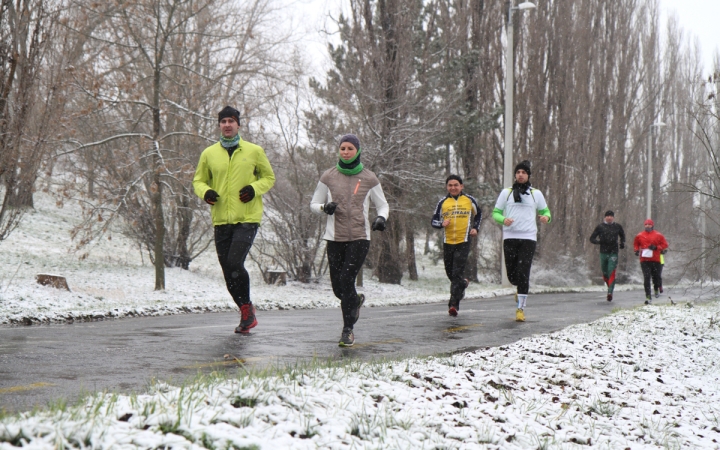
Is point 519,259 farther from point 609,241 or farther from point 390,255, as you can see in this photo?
point 390,255

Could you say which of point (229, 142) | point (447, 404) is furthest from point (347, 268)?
point (447, 404)

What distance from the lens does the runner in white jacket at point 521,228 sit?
977cm

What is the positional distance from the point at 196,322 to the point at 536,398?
17.7ft

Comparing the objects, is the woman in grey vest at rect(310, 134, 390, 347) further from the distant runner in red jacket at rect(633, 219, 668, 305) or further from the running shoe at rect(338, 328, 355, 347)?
the distant runner in red jacket at rect(633, 219, 668, 305)

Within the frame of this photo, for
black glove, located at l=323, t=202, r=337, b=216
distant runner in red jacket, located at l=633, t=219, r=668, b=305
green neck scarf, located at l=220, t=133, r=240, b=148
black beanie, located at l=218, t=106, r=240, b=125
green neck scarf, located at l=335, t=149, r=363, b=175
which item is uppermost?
black beanie, located at l=218, t=106, r=240, b=125

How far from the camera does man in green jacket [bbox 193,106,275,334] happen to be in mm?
6812

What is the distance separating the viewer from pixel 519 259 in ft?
32.3

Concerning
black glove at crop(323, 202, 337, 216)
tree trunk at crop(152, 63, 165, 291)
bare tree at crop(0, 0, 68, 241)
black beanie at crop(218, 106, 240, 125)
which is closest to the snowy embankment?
black glove at crop(323, 202, 337, 216)

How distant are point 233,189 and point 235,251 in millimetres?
598

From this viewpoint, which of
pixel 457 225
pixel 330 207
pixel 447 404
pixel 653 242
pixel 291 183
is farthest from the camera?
pixel 291 183

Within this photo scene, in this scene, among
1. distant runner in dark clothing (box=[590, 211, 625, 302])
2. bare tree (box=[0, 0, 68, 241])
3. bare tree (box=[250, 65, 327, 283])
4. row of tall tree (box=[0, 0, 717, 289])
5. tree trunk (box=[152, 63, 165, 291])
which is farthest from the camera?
bare tree (box=[250, 65, 327, 283])

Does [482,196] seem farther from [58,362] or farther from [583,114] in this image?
[58,362]

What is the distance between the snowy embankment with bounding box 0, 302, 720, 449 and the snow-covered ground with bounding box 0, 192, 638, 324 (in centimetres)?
620

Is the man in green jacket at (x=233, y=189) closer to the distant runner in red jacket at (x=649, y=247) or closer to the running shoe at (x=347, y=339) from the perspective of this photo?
the running shoe at (x=347, y=339)
